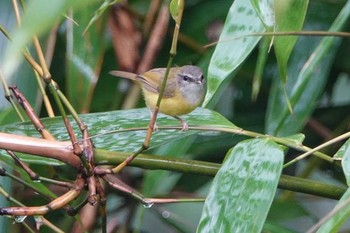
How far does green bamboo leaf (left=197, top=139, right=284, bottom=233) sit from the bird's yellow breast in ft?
2.19

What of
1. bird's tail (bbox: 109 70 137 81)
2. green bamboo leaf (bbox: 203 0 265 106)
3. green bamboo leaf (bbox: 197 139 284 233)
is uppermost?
green bamboo leaf (bbox: 203 0 265 106)

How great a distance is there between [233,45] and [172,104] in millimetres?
634

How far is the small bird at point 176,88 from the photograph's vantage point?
5.16 feet

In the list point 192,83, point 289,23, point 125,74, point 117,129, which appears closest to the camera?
point 289,23

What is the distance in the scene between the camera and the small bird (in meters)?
1.57

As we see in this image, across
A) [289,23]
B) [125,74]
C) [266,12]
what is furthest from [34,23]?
[125,74]

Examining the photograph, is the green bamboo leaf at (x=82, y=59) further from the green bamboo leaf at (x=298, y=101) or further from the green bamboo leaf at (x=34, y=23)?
the green bamboo leaf at (x=34, y=23)

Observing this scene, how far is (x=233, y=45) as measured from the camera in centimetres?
98

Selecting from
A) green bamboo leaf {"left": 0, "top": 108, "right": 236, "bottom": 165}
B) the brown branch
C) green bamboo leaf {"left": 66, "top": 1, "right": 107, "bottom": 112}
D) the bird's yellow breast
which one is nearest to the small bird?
the bird's yellow breast

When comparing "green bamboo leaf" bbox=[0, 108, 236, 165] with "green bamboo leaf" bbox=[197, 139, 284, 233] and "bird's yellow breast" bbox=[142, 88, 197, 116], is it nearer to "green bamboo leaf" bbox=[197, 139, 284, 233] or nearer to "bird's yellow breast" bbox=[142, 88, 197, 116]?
"green bamboo leaf" bbox=[197, 139, 284, 233]

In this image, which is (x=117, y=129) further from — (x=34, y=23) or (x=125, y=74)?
(x=34, y=23)

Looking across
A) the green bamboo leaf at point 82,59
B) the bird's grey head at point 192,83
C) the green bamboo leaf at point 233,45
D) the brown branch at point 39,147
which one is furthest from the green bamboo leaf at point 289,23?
the bird's grey head at point 192,83

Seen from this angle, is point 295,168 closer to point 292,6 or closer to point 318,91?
point 318,91

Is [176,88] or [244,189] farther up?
[244,189]
